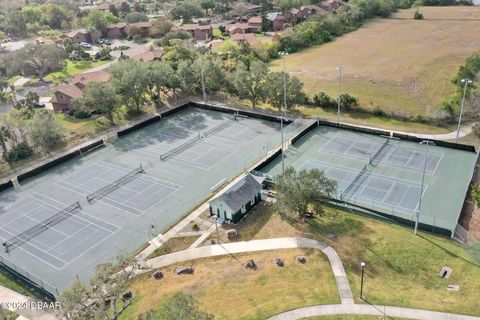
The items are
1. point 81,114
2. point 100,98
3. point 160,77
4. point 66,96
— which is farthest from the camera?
point 66,96

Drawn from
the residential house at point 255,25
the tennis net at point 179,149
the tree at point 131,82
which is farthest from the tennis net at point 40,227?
the residential house at point 255,25

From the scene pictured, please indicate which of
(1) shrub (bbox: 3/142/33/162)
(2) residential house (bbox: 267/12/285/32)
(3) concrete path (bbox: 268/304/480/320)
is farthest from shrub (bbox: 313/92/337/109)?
(2) residential house (bbox: 267/12/285/32)

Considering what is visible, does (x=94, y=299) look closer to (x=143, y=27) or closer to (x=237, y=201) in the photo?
(x=237, y=201)

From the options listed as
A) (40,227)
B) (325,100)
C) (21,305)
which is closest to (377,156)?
(325,100)

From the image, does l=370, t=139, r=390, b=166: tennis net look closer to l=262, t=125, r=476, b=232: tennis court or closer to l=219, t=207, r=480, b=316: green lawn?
l=262, t=125, r=476, b=232: tennis court

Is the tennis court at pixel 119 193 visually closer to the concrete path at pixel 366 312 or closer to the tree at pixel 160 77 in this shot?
the tree at pixel 160 77

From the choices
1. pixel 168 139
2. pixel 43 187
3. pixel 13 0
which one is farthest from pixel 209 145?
pixel 13 0
